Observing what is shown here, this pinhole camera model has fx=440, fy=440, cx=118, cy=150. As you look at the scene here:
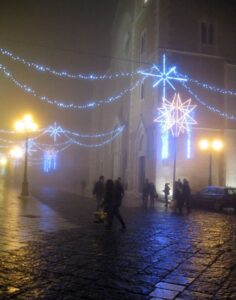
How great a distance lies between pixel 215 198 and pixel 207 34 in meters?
15.7

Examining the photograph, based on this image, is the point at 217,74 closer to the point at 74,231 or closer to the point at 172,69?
the point at 172,69

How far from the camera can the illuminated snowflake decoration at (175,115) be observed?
2948 cm

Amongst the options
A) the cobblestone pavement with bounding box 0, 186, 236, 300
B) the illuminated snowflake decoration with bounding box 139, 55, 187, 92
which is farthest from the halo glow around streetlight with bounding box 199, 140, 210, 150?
the cobblestone pavement with bounding box 0, 186, 236, 300

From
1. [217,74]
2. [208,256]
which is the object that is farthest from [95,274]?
[217,74]

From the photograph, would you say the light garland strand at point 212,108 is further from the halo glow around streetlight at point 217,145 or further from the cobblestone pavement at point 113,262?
the cobblestone pavement at point 113,262

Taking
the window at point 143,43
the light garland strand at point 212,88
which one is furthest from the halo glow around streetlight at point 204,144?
the window at point 143,43

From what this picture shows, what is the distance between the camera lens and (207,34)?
114ft

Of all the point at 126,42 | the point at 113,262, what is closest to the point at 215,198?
the point at 113,262

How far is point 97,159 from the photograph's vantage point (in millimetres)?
56500

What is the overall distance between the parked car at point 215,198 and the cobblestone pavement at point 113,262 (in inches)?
375

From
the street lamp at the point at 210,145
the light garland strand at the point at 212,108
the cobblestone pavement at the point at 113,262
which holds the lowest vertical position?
the cobblestone pavement at the point at 113,262

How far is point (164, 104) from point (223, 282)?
2369 centimetres

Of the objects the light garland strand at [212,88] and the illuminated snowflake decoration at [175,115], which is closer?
the illuminated snowflake decoration at [175,115]

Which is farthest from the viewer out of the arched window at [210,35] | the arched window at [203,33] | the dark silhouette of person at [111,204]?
the arched window at [210,35]
